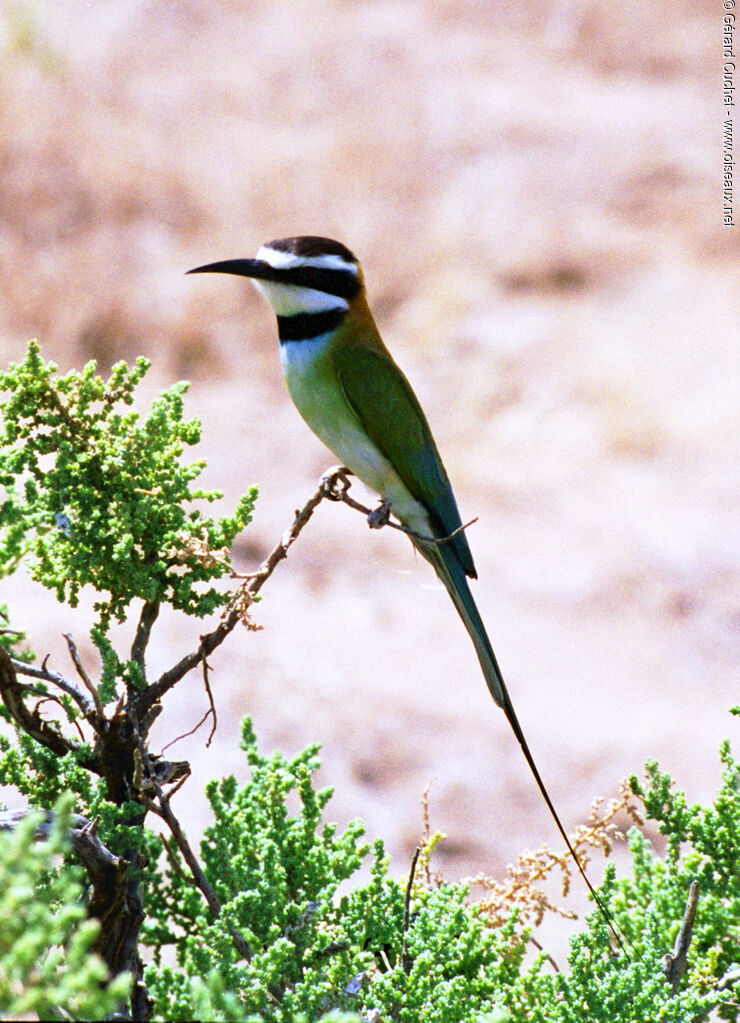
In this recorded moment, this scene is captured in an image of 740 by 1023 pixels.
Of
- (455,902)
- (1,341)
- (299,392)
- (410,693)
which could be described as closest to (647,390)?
(410,693)

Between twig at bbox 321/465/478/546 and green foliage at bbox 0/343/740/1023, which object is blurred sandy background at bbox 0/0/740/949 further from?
green foliage at bbox 0/343/740/1023

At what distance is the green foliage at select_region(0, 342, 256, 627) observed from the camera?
5.46 ft

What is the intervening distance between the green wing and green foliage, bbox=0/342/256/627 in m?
0.86

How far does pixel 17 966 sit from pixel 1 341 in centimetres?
638

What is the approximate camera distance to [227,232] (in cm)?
712

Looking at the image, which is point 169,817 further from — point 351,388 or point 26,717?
point 351,388

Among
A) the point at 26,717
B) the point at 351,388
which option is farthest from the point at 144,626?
the point at 351,388

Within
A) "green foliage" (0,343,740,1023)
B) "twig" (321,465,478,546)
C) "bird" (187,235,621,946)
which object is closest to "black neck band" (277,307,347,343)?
"bird" (187,235,621,946)

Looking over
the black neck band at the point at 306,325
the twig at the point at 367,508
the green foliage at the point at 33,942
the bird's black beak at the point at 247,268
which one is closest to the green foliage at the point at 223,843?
the twig at the point at 367,508

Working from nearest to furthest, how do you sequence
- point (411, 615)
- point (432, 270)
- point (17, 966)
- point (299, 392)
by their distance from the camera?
1. point (17, 966)
2. point (299, 392)
3. point (411, 615)
4. point (432, 270)

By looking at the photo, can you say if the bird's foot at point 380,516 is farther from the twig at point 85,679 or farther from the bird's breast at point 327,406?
the twig at point 85,679

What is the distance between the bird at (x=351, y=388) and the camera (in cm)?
248

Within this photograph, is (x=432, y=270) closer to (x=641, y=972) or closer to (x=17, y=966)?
(x=641, y=972)

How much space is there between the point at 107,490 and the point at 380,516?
3.04 feet
